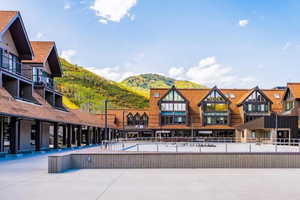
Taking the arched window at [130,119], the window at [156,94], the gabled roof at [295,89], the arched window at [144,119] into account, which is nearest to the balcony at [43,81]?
the window at [156,94]

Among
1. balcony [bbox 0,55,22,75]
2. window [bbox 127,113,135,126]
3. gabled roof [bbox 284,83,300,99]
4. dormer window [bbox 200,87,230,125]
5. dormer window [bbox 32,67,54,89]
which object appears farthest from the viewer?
window [bbox 127,113,135,126]

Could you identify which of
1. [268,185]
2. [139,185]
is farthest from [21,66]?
[268,185]

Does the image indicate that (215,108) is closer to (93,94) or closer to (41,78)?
(41,78)

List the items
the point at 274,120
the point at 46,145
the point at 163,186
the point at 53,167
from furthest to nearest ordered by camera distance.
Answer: the point at 274,120
the point at 46,145
the point at 53,167
the point at 163,186

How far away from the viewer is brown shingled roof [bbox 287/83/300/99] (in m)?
45.5

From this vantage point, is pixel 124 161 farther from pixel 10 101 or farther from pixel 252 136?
pixel 252 136

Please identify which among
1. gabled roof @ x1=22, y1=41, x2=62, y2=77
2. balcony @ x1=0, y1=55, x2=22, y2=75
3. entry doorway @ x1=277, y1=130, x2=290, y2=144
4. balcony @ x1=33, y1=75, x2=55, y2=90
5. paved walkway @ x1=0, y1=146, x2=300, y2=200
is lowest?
entry doorway @ x1=277, y1=130, x2=290, y2=144

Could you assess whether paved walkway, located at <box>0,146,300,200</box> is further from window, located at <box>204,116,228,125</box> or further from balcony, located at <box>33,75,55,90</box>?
window, located at <box>204,116,228,125</box>

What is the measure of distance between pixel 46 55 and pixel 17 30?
5.84 metres

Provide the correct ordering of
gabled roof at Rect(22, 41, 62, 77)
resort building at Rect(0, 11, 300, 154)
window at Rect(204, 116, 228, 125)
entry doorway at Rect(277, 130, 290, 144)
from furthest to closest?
window at Rect(204, 116, 228, 125) < entry doorway at Rect(277, 130, 290, 144) < gabled roof at Rect(22, 41, 62, 77) < resort building at Rect(0, 11, 300, 154)

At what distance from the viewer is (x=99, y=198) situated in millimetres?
8469

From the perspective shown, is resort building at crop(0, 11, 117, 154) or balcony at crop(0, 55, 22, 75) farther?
balcony at crop(0, 55, 22, 75)

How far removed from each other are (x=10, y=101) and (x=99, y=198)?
14653 millimetres


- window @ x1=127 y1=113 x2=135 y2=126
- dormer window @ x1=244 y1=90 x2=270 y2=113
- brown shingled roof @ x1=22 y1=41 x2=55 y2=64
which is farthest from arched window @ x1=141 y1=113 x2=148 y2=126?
brown shingled roof @ x1=22 y1=41 x2=55 y2=64
